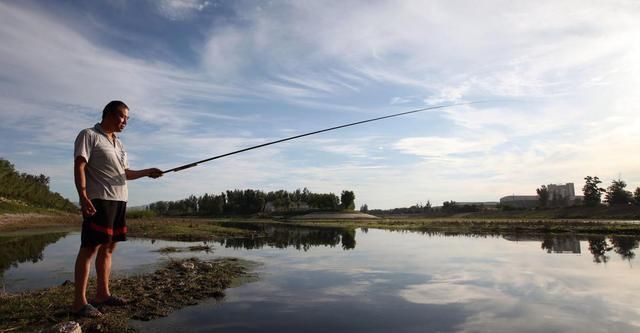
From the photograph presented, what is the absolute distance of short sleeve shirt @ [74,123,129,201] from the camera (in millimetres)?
5953

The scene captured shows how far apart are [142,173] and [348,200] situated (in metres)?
115

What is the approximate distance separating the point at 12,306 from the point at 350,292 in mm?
5614

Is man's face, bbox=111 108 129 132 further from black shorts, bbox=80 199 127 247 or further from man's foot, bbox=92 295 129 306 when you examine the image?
man's foot, bbox=92 295 129 306

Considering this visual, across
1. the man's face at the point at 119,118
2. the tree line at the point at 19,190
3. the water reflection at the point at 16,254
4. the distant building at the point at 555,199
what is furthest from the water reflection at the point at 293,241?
the distant building at the point at 555,199

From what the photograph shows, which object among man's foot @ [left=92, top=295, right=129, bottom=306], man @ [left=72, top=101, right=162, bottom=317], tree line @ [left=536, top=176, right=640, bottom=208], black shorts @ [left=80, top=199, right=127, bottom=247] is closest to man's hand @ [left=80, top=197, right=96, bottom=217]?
man @ [left=72, top=101, right=162, bottom=317]

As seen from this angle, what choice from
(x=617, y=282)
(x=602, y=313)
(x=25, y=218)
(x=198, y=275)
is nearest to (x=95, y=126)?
(x=198, y=275)

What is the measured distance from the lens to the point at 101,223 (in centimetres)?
602

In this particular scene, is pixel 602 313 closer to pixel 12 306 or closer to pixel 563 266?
pixel 563 266

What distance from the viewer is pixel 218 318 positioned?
6293mm

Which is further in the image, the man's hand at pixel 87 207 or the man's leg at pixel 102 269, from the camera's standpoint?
the man's leg at pixel 102 269

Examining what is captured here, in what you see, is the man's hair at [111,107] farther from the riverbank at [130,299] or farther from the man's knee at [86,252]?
the riverbank at [130,299]

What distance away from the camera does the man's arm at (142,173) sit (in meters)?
6.93

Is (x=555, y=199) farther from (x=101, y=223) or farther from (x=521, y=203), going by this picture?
(x=101, y=223)

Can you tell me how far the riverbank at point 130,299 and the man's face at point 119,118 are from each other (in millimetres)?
2764
